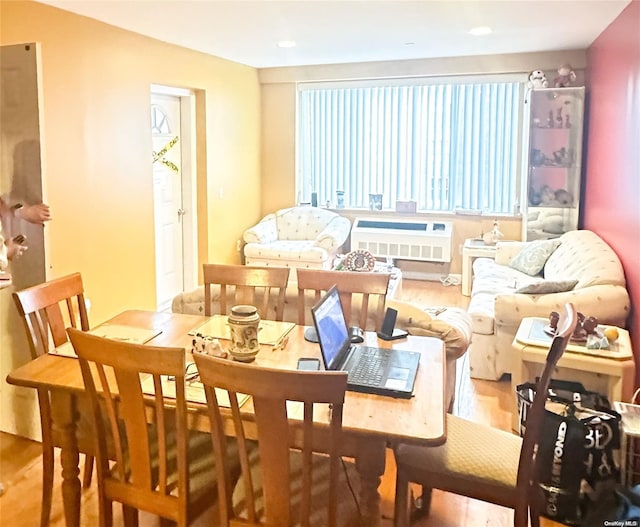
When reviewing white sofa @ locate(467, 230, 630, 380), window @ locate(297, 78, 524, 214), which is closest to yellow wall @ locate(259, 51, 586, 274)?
window @ locate(297, 78, 524, 214)

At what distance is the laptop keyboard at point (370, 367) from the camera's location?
6.22 ft

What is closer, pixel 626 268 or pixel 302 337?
pixel 302 337

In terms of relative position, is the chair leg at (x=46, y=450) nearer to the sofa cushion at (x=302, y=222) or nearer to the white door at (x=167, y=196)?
the white door at (x=167, y=196)

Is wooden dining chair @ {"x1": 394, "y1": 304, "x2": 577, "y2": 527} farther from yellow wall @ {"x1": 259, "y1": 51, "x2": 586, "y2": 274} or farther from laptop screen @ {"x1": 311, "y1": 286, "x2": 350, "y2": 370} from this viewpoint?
yellow wall @ {"x1": 259, "y1": 51, "x2": 586, "y2": 274}

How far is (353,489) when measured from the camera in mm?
1854

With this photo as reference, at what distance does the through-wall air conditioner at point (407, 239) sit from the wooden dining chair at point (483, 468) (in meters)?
4.62

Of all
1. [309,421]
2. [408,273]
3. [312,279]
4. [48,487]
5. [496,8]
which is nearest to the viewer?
[309,421]

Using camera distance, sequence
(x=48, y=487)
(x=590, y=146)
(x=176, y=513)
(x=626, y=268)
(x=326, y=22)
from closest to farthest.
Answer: (x=176, y=513) → (x=48, y=487) → (x=626, y=268) → (x=326, y=22) → (x=590, y=146)

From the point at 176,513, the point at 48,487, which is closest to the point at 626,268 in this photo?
the point at 176,513

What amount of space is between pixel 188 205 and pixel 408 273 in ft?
8.81

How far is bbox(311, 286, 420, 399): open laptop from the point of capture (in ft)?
6.02

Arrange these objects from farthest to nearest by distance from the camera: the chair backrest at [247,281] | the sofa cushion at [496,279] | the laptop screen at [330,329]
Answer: the sofa cushion at [496,279]
the chair backrest at [247,281]
the laptop screen at [330,329]

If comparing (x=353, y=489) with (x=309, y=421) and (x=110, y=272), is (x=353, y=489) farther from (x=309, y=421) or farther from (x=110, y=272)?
(x=110, y=272)

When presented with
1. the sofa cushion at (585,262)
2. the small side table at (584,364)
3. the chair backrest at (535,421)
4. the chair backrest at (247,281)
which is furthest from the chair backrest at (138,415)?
the sofa cushion at (585,262)
